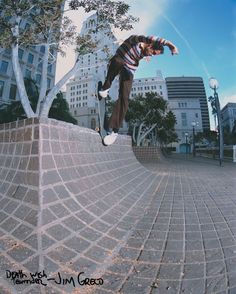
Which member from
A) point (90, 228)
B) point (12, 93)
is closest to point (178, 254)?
point (90, 228)

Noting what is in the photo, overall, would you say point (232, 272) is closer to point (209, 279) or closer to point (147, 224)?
point (209, 279)

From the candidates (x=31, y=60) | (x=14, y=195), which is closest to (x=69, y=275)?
(x=14, y=195)

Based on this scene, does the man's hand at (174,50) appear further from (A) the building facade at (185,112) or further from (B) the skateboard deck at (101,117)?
(A) the building facade at (185,112)

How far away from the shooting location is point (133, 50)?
3.48 m

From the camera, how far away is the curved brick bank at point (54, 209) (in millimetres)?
1423

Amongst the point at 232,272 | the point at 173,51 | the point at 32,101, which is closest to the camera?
the point at 232,272

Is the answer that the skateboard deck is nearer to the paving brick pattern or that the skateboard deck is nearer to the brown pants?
the brown pants

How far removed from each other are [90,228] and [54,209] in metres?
0.42

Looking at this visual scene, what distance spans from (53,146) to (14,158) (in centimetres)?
61

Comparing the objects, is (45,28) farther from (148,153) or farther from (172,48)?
(148,153)

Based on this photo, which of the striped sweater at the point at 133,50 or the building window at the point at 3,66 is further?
the building window at the point at 3,66

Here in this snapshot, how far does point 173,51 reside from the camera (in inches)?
128

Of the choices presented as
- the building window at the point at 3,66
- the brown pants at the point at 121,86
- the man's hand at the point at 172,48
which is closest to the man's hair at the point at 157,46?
the man's hand at the point at 172,48

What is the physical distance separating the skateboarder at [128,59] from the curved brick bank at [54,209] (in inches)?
39.6
